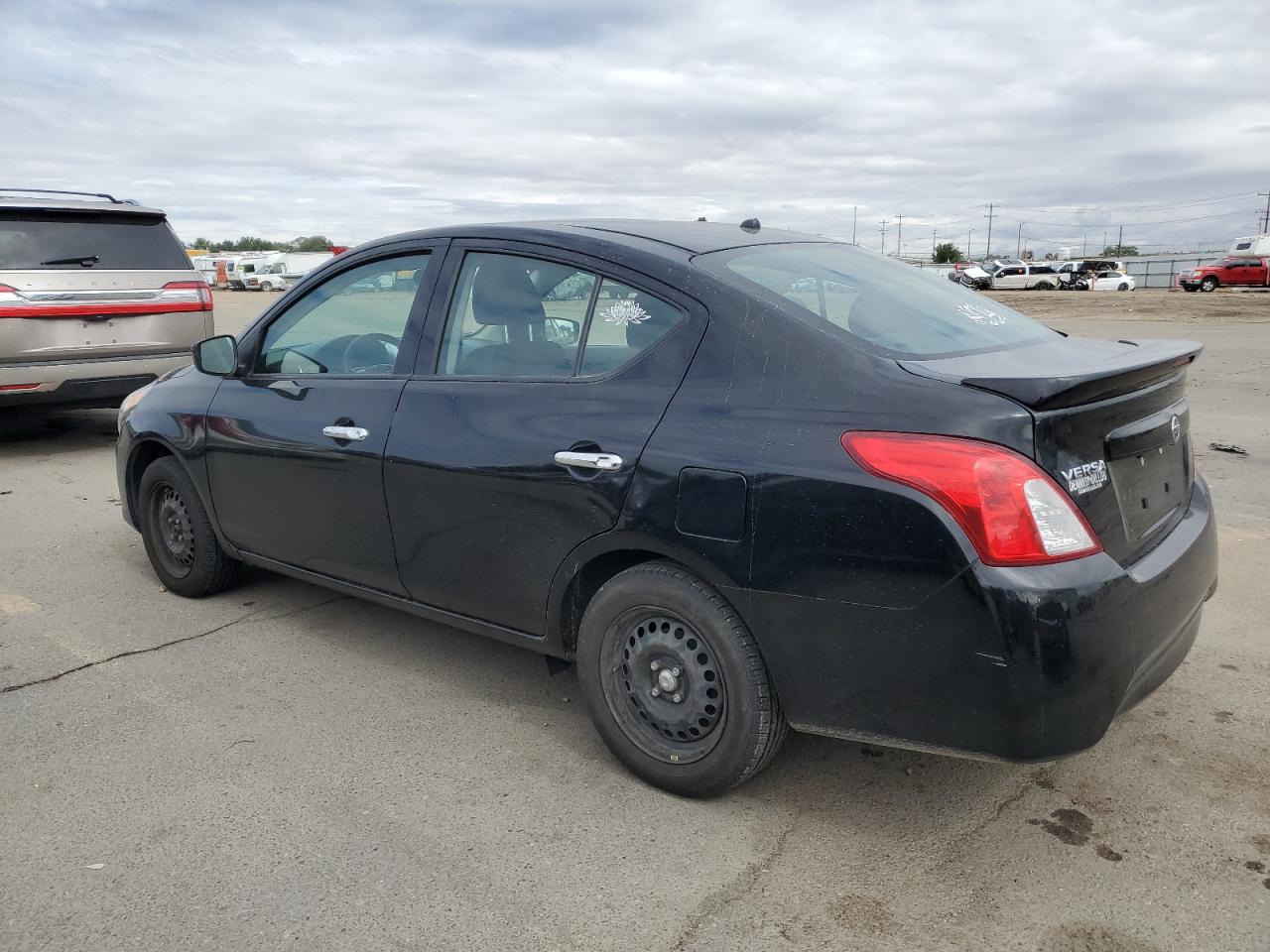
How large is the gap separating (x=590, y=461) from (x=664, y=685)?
67 cm

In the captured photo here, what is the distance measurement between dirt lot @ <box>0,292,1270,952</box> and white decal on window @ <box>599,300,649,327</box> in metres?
1.36

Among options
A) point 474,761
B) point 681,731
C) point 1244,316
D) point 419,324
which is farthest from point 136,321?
point 1244,316

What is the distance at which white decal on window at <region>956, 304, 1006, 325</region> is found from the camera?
341cm

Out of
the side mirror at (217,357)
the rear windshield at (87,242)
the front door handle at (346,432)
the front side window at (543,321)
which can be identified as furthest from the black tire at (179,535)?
the rear windshield at (87,242)

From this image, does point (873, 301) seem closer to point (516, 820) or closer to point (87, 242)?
point (516, 820)

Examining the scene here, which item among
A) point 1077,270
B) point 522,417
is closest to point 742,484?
point 522,417

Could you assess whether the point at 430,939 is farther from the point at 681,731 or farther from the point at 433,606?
the point at 433,606

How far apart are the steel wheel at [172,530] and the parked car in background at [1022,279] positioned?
53237mm

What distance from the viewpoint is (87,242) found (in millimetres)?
8172

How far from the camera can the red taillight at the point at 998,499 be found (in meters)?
2.41

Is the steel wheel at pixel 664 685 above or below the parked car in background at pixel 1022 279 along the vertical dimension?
above

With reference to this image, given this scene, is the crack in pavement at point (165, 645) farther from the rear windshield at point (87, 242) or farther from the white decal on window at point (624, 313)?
the rear windshield at point (87, 242)

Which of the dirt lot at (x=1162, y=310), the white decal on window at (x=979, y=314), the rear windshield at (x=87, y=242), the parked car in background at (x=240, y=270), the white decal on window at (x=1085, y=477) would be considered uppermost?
the rear windshield at (x=87, y=242)

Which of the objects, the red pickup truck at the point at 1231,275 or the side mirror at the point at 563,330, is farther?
the red pickup truck at the point at 1231,275
